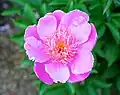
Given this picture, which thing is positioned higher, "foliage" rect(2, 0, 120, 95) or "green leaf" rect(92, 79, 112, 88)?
"foliage" rect(2, 0, 120, 95)

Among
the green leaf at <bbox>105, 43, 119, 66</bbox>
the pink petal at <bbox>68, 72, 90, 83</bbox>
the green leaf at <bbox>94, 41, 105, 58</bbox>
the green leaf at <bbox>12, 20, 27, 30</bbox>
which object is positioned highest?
the green leaf at <bbox>12, 20, 27, 30</bbox>

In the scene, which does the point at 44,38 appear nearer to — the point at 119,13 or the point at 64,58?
the point at 64,58

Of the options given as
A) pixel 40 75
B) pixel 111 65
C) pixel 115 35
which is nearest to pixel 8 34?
pixel 111 65

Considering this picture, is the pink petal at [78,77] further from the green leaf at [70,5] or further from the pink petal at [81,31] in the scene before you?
the green leaf at [70,5]

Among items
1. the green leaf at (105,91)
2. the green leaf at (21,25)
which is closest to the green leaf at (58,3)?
the green leaf at (21,25)

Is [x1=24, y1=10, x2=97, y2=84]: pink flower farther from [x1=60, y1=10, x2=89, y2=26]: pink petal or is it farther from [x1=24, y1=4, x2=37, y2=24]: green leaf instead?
[x1=24, y1=4, x2=37, y2=24]: green leaf

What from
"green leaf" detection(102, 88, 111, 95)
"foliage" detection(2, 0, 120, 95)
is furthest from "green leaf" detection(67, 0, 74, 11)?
"green leaf" detection(102, 88, 111, 95)
